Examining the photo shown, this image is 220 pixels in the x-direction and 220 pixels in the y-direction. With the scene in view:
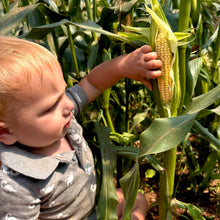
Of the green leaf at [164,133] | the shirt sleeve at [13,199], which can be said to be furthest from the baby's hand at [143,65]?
the shirt sleeve at [13,199]

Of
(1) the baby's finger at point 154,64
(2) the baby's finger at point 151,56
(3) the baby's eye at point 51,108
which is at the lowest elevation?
(3) the baby's eye at point 51,108

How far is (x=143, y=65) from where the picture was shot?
36.1 inches

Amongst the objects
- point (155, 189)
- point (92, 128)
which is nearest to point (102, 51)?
point (92, 128)

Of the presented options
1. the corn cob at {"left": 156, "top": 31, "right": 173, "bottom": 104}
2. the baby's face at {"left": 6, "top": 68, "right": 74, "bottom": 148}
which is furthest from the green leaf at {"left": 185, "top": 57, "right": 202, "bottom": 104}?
the baby's face at {"left": 6, "top": 68, "right": 74, "bottom": 148}

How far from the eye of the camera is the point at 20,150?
36.7 inches

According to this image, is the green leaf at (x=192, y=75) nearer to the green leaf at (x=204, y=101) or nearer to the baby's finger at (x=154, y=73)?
the green leaf at (x=204, y=101)

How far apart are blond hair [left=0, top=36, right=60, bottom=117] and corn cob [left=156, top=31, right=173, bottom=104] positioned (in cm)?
33

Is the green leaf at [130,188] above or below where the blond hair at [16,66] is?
below

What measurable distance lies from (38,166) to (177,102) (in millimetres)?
479

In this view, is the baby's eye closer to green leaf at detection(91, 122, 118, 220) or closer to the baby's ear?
the baby's ear

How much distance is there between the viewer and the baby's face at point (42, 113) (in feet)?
2.75

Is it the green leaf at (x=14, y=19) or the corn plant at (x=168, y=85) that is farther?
the green leaf at (x=14, y=19)

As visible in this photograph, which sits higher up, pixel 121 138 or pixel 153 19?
pixel 153 19

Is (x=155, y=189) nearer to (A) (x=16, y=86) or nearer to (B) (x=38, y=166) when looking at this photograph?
(B) (x=38, y=166)
